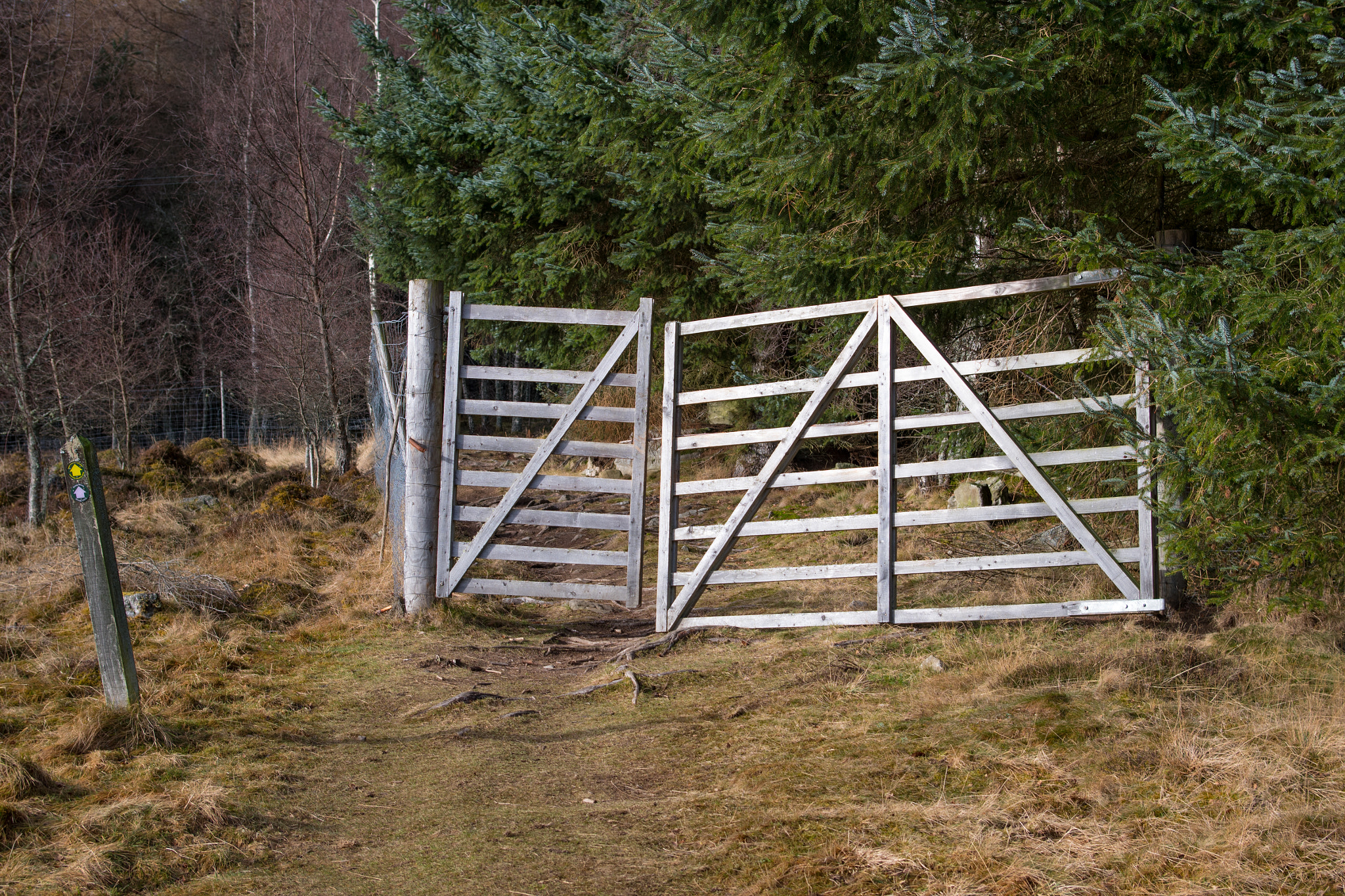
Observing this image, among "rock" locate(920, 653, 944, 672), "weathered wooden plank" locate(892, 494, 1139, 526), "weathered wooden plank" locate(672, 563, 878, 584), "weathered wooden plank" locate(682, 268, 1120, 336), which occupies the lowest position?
"rock" locate(920, 653, 944, 672)

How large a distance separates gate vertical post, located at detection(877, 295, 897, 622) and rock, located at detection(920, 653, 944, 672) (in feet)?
1.91

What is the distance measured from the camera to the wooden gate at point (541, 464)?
6.94 metres

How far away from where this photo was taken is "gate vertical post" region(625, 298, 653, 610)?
A: 6.91m

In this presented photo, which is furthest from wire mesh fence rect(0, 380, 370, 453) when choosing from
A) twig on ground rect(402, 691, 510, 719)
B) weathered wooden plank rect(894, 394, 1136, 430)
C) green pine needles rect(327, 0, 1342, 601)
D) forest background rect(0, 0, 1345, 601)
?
weathered wooden plank rect(894, 394, 1136, 430)

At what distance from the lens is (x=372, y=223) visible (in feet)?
46.4

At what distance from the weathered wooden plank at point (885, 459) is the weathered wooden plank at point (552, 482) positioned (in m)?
1.80

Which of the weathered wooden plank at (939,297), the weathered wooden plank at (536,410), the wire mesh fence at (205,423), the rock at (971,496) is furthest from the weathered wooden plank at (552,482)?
the wire mesh fence at (205,423)

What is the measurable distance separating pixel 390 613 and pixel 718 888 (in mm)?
4698

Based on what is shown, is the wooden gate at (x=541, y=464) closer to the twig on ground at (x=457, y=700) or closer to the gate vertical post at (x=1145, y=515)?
the twig on ground at (x=457, y=700)

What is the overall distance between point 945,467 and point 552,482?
8.86ft

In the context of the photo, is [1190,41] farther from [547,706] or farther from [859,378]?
[547,706]

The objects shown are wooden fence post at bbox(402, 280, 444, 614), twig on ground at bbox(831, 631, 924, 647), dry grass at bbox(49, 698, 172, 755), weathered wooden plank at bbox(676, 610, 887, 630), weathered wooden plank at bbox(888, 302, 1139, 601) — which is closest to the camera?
dry grass at bbox(49, 698, 172, 755)

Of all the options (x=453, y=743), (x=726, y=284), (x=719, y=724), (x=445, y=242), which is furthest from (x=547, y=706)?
(x=445, y=242)

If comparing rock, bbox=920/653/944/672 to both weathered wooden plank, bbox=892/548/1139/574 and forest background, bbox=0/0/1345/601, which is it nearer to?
weathered wooden plank, bbox=892/548/1139/574
